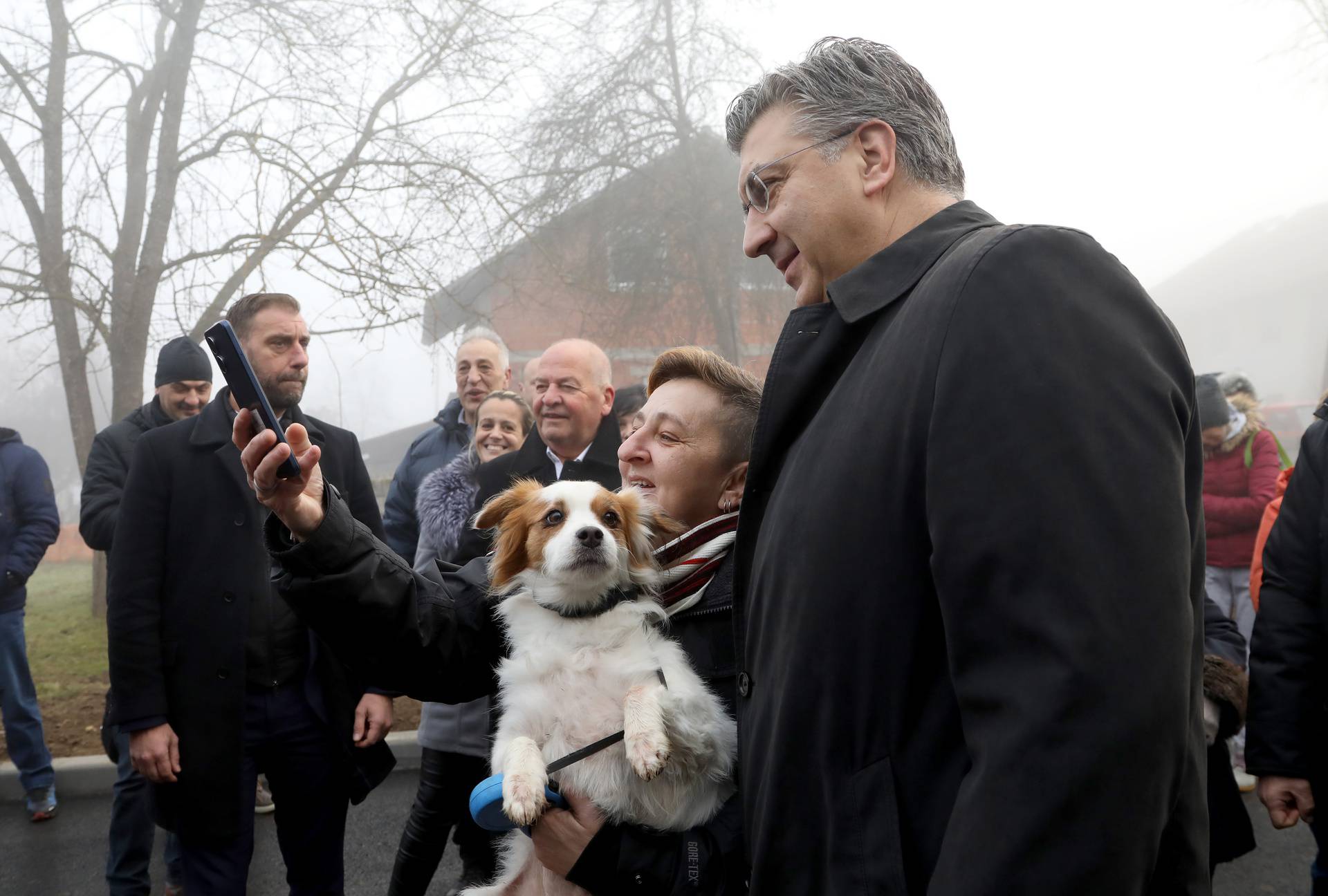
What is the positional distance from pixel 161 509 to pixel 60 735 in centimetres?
493

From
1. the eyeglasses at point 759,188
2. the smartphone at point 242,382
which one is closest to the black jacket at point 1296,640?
the eyeglasses at point 759,188

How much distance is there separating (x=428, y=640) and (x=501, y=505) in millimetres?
638

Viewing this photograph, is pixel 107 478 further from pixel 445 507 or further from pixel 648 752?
pixel 648 752

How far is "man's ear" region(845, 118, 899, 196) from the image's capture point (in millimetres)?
1531

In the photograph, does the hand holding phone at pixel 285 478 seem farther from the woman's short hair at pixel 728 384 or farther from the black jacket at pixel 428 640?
the woman's short hair at pixel 728 384

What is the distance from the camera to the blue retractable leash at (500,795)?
77.2 inches

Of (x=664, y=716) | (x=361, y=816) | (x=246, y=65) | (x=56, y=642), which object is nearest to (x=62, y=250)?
(x=246, y=65)

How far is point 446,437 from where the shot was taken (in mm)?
5547

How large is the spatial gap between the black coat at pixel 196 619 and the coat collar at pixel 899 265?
8.39 feet

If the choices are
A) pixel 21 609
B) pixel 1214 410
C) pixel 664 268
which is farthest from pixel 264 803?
pixel 664 268

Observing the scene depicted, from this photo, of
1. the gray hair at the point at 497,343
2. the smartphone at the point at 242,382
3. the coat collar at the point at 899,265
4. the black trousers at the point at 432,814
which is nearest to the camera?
Result: the coat collar at the point at 899,265

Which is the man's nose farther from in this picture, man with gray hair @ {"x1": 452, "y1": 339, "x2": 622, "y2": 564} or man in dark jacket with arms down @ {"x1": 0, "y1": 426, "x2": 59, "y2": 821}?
man in dark jacket with arms down @ {"x1": 0, "y1": 426, "x2": 59, "y2": 821}

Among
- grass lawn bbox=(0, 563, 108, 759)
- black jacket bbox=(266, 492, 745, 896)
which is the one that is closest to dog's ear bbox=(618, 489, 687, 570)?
black jacket bbox=(266, 492, 745, 896)

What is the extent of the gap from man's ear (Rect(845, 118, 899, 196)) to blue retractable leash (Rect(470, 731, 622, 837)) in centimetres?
130
